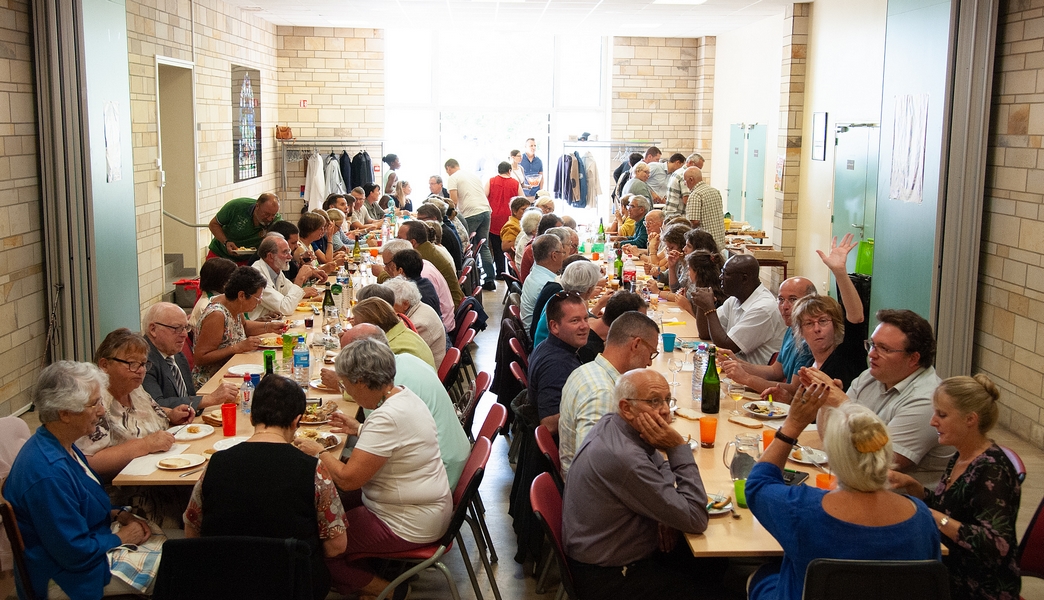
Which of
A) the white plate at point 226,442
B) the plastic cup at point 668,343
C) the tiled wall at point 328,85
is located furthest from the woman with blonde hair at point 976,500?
the tiled wall at point 328,85

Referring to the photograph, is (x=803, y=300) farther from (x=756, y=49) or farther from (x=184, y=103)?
(x=756, y=49)

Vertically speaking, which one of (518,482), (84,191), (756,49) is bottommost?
(518,482)

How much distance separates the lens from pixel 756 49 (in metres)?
13.8

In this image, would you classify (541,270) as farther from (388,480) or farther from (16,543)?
(16,543)

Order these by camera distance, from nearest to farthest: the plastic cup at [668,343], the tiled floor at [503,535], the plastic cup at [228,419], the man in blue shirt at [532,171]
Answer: the plastic cup at [228,419] < the tiled floor at [503,535] < the plastic cup at [668,343] < the man in blue shirt at [532,171]

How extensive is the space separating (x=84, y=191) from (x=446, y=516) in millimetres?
4654

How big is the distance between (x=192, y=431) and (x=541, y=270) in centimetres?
317

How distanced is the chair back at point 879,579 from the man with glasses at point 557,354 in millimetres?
1945

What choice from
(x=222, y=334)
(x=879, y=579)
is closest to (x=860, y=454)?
(x=879, y=579)

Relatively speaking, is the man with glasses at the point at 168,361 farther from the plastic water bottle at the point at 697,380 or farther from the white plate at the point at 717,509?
the white plate at the point at 717,509

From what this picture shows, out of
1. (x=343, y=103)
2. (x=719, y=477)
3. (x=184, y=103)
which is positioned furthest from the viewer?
(x=343, y=103)

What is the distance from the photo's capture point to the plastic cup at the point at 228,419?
4.12m

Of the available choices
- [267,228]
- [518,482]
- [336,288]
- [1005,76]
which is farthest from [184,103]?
[1005,76]

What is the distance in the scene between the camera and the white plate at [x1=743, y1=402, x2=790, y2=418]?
14.5ft
